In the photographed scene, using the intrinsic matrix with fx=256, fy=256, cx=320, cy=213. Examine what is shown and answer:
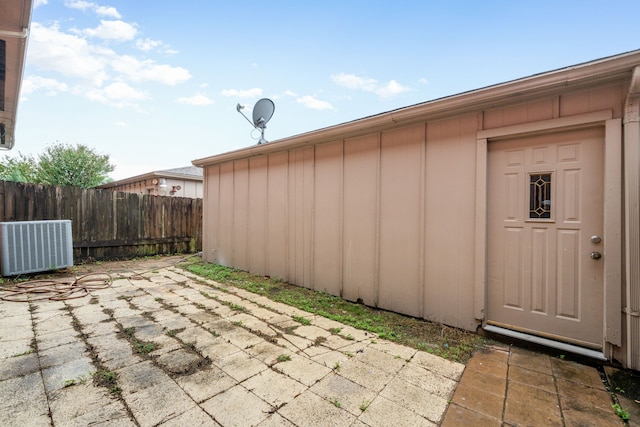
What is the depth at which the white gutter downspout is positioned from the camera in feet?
6.07

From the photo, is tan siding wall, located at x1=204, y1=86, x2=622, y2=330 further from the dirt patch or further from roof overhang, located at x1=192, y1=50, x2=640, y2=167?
the dirt patch

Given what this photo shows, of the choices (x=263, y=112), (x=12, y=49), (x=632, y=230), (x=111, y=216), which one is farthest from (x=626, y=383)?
(x=111, y=216)

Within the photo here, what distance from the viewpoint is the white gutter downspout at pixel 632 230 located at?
185 cm

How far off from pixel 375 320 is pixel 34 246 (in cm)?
565

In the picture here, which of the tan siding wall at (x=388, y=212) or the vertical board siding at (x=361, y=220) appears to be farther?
the vertical board siding at (x=361, y=220)

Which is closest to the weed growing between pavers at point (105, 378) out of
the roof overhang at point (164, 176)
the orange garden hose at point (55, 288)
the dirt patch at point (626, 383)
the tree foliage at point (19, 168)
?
the orange garden hose at point (55, 288)

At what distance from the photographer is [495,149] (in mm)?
2523

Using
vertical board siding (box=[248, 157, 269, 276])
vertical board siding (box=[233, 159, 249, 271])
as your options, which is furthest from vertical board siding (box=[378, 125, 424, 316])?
vertical board siding (box=[233, 159, 249, 271])

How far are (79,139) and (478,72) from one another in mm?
19496

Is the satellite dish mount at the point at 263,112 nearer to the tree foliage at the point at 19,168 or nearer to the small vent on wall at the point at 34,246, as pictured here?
the small vent on wall at the point at 34,246

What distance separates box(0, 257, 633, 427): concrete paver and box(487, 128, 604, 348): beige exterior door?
0.37m

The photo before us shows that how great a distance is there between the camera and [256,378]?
174 cm

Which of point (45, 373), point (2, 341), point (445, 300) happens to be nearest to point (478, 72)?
point (445, 300)

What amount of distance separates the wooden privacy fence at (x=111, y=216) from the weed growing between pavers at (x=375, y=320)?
132 inches
